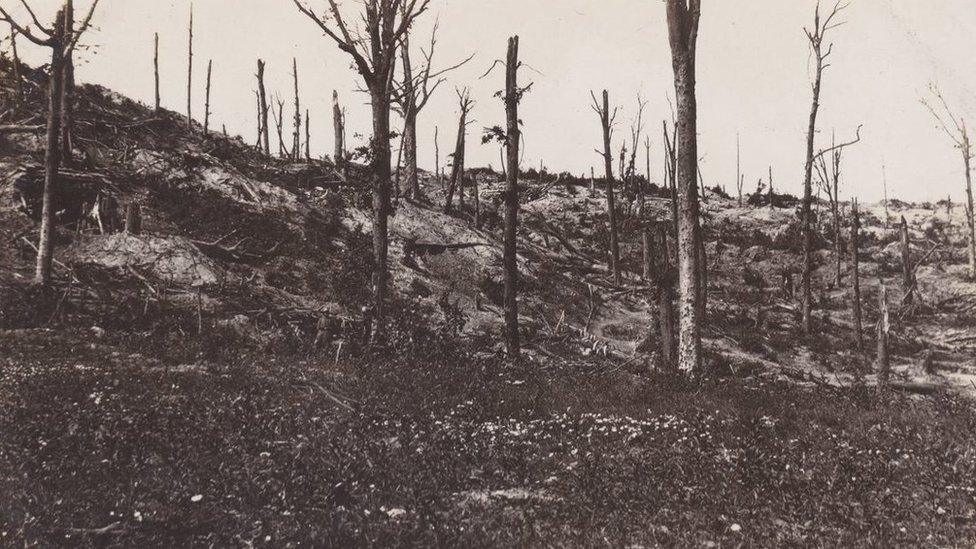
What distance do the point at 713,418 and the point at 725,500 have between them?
2599mm

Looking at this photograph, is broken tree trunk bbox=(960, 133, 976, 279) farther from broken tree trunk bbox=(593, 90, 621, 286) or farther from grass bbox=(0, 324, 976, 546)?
grass bbox=(0, 324, 976, 546)

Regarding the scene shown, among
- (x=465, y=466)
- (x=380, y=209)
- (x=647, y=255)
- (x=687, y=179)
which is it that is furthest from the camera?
(x=647, y=255)

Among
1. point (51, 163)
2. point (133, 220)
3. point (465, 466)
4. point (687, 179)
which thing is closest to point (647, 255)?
point (687, 179)

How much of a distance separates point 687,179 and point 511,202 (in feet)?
18.8

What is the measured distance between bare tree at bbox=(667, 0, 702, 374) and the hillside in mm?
950

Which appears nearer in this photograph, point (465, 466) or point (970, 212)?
point (465, 466)

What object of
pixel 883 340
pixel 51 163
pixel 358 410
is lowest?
pixel 358 410

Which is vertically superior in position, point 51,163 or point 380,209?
point 51,163

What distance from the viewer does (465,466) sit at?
6258mm

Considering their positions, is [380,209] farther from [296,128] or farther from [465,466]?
[296,128]

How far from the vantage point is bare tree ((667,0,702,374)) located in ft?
35.2

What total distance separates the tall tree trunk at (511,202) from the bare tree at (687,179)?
5307mm

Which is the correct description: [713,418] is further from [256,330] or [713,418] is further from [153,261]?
[153,261]

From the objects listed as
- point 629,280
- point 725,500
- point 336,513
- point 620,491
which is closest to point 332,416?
point 336,513
